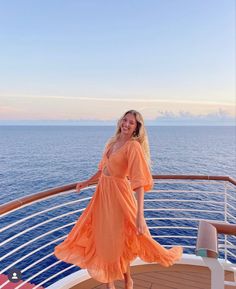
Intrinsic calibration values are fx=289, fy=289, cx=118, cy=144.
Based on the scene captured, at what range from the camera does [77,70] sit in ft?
112

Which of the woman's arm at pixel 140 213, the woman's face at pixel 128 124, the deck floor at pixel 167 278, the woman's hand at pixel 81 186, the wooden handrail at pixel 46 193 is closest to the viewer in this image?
the wooden handrail at pixel 46 193

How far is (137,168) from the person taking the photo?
1.75 meters

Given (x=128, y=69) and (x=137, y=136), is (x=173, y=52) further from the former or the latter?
(x=137, y=136)

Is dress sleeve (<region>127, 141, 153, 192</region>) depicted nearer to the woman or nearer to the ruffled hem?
the woman

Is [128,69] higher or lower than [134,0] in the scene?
lower

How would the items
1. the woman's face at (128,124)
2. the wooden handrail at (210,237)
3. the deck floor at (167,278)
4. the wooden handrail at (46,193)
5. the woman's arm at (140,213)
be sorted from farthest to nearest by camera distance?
the deck floor at (167,278) < the woman's face at (128,124) < the woman's arm at (140,213) < the wooden handrail at (46,193) < the wooden handrail at (210,237)

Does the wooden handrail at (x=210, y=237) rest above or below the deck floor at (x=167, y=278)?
above

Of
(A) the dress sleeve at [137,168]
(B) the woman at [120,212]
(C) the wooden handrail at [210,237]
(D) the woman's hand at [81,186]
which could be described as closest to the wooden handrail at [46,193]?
(D) the woman's hand at [81,186]

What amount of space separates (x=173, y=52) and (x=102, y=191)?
23311 millimetres

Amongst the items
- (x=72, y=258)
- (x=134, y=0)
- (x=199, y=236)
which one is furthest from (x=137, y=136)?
(x=134, y=0)

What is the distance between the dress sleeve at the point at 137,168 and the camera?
68.2 inches

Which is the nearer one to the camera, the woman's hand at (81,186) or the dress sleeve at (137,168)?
the dress sleeve at (137,168)

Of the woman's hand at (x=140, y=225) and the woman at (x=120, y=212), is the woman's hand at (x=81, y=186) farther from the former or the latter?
the woman's hand at (x=140, y=225)

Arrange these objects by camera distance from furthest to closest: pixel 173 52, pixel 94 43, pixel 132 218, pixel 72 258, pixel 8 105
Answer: pixel 8 105, pixel 94 43, pixel 173 52, pixel 72 258, pixel 132 218
